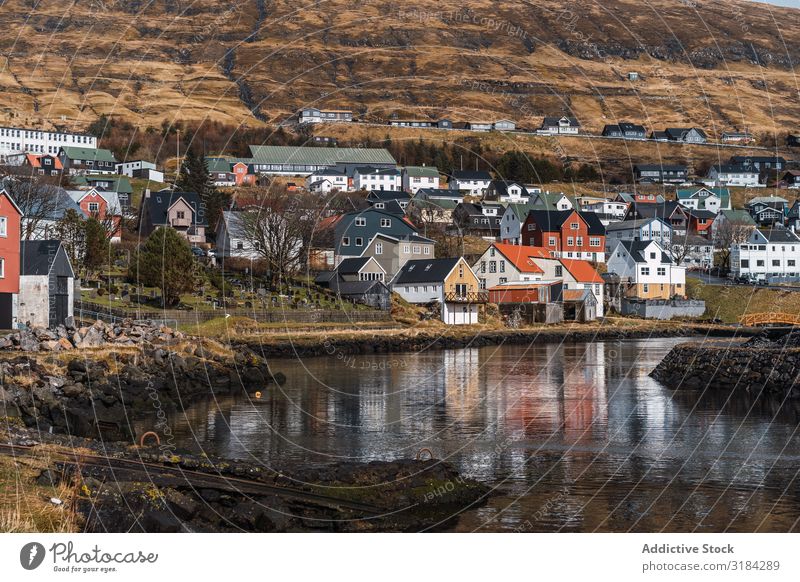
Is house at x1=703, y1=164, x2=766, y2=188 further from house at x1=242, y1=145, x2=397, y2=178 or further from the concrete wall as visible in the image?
the concrete wall

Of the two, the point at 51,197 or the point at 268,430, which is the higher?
the point at 51,197

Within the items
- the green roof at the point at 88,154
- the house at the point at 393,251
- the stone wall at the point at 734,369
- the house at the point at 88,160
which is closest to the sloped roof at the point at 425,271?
the house at the point at 393,251

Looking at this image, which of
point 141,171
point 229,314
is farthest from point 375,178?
point 229,314

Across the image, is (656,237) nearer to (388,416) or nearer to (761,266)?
(761,266)

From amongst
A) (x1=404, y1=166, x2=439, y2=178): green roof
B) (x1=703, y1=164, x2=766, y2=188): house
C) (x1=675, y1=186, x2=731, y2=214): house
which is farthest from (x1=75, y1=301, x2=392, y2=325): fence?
(x1=703, y1=164, x2=766, y2=188): house

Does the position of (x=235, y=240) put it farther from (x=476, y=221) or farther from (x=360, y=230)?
(x=476, y=221)

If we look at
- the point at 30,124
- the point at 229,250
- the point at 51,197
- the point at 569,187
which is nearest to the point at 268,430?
the point at 51,197
